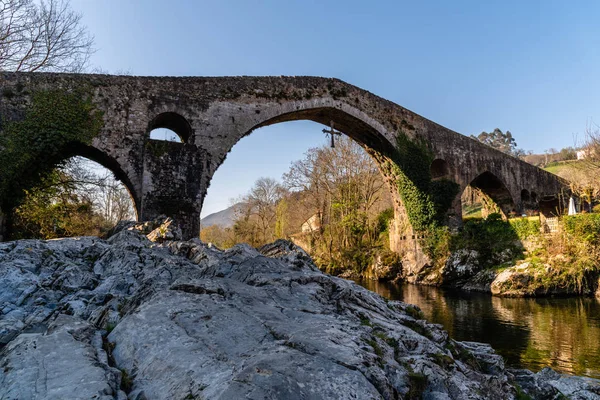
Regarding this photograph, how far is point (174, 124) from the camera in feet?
47.5

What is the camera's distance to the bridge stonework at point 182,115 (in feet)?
41.1

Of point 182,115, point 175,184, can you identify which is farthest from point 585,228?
point 182,115

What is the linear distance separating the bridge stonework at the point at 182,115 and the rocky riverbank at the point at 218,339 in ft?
21.7

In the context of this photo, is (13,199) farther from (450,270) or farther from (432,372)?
(450,270)

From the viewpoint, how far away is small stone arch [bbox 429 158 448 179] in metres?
21.6

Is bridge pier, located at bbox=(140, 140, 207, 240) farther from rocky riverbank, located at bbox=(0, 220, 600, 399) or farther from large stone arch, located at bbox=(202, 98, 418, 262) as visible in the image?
rocky riverbank, located at bbox=(0, 220, 600, 399)

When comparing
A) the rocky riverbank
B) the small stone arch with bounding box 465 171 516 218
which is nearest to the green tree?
the small stone arch with bounding box 465 171 516 218

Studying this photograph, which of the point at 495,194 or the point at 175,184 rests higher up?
the point at 495,194

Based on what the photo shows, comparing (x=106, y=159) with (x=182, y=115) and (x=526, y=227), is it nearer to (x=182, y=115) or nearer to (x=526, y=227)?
(x=182, y=115)

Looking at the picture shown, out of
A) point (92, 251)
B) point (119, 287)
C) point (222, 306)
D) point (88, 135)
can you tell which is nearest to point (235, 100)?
point (88, 135)

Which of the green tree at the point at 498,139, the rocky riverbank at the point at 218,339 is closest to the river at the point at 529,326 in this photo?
the rocky riverbank at the point at 218,339

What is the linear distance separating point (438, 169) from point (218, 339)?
67.4ft

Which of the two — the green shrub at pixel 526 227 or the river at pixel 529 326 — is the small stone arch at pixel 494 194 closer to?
the green shrub at pixel 526 227

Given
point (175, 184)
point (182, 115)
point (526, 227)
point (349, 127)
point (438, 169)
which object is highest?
point (349, 127)
